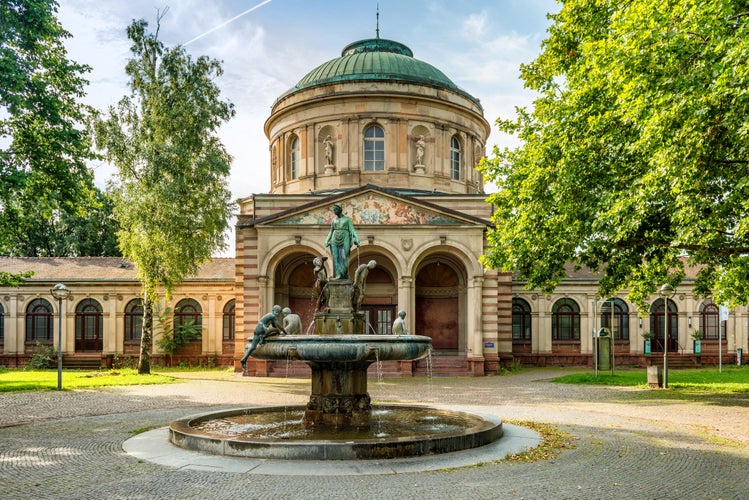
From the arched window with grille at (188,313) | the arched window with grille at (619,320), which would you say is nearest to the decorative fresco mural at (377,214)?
the arched window with grille at (188,313)

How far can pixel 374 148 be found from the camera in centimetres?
3644

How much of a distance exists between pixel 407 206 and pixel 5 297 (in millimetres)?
25988

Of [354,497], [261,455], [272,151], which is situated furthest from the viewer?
[272,151]

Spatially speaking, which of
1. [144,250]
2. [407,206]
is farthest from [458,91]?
[144,250]

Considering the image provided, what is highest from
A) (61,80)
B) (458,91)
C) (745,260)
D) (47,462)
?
(458,91)

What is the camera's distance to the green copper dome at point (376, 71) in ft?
121

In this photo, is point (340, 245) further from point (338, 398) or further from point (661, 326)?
point (661, 326)

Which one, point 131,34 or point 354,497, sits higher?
point 131,34

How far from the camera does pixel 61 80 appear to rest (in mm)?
19562

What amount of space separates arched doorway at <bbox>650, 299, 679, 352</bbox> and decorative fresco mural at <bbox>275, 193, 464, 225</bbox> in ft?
58.7

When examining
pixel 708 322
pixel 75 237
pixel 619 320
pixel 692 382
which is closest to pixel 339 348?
pixel 692 382

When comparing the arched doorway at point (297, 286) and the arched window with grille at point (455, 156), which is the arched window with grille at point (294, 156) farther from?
the arched window with grille at point (455, 156)

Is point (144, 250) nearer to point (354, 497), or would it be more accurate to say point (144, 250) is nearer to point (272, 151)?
point (272, 151)

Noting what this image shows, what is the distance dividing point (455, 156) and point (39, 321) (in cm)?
2697
